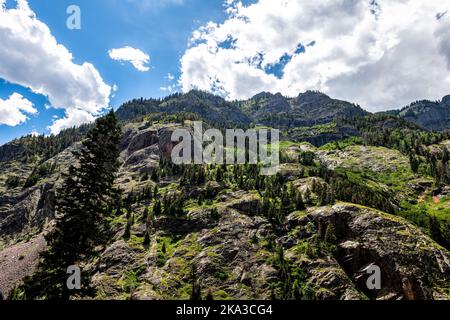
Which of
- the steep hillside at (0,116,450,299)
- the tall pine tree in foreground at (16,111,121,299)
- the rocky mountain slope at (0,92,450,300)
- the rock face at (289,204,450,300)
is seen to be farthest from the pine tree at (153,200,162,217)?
the tall pine tree in foreground at (16,111,121,299)

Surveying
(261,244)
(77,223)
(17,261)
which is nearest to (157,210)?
(261,244)

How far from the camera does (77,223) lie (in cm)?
2758

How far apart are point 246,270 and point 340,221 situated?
38.4 metres

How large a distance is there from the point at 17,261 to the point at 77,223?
132 metres

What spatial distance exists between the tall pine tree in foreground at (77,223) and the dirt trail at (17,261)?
105m

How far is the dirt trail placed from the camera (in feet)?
379

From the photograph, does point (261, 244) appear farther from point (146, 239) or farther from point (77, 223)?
point (77, 223)

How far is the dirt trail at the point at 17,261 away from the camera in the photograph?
11558cm

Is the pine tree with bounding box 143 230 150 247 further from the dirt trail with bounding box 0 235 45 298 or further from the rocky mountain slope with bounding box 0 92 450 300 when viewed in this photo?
the dirt trail with bounding box 0 235 45 298

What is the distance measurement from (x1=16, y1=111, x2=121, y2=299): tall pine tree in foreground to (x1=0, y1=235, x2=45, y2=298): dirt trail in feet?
344
